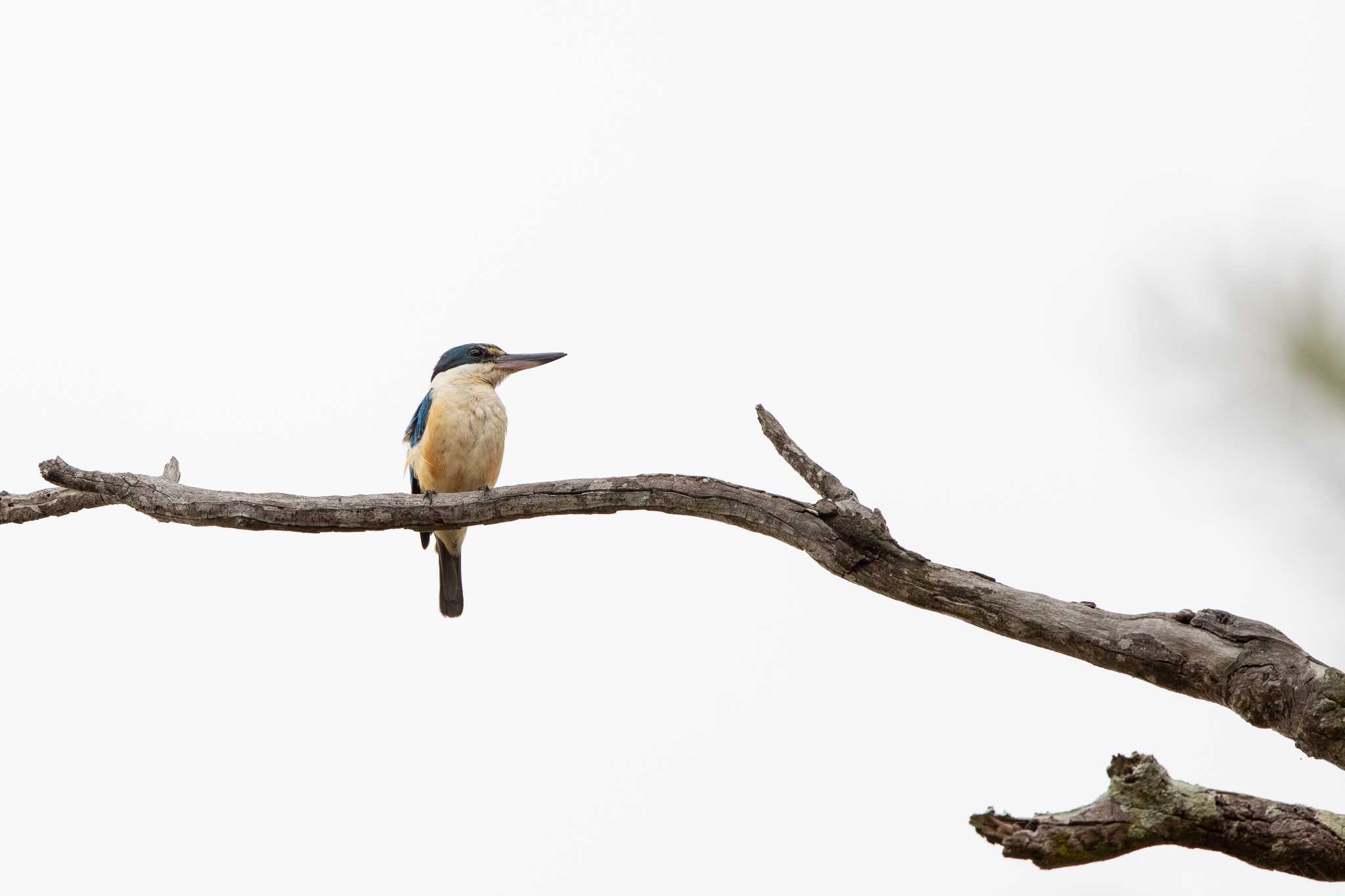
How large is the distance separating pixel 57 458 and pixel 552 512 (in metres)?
1.62

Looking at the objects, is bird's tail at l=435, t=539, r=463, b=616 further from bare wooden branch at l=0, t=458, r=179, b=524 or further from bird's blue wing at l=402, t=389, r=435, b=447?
bare wooden branch at l=0, t=458, r=179, b=524

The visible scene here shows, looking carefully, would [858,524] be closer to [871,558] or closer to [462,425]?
[871,558]

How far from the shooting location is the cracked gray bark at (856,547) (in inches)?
110

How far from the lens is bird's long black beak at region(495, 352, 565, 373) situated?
7004 millimetres

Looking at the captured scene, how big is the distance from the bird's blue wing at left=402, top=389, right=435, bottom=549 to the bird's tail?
220 millimetres

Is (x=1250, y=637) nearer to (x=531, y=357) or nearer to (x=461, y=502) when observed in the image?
(x=461, y=502)

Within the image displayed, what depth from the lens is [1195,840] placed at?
A: 2.45 meters

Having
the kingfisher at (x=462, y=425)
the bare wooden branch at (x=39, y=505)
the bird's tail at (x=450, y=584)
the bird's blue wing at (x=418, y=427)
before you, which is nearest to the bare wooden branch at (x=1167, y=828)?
the bare wooden branch at (x=39, y=505)

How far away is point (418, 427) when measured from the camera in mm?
6969

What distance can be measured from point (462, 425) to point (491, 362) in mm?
716

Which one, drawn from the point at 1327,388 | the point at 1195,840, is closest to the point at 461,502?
the point at 1195,840

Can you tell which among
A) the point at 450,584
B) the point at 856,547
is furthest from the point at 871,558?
the point at 450,584

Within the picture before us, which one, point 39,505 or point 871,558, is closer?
point 871,558

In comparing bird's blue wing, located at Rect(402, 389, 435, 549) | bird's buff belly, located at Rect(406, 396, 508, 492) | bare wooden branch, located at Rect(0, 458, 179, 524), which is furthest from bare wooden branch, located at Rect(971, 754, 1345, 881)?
bird's blue wing, located at Rect(402, 389, 435, 549)
